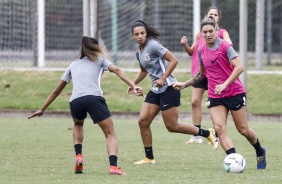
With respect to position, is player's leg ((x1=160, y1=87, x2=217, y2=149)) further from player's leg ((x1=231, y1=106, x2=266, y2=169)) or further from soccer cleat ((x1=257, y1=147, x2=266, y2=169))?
soccer cleat ((x1=257, y1=147, x2=266, y2=169))

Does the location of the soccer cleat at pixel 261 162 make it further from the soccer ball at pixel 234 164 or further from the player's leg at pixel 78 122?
the player's leg at pixel 78 122

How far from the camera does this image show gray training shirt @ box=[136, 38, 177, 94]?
12966 mm

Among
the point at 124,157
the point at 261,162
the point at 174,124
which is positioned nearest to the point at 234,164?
the point at 261,162

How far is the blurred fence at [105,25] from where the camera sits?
2725cm

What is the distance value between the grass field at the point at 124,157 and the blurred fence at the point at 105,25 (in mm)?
7058

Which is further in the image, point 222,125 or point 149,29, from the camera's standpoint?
→ point 149,29

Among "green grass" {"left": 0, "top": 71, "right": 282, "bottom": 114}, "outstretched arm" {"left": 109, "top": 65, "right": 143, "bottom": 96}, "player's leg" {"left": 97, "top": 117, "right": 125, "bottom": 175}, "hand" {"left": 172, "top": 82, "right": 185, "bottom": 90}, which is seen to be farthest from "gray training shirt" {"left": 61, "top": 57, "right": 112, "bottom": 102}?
"green grass" {"left": 0, "top": 71, "right": 282, "bottom": 114}

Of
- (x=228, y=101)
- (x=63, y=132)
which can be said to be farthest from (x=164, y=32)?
(x=228, y=101)

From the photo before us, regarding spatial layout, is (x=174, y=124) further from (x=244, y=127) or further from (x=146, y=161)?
(x=244, y=127)

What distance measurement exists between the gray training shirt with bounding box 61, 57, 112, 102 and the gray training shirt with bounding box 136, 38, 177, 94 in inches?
59.6

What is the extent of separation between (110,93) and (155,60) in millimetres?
12059

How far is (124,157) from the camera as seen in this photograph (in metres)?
13.9

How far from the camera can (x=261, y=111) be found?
2322cm

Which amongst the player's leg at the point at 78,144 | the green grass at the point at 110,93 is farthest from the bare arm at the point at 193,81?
the green grass at the point at 110,93
